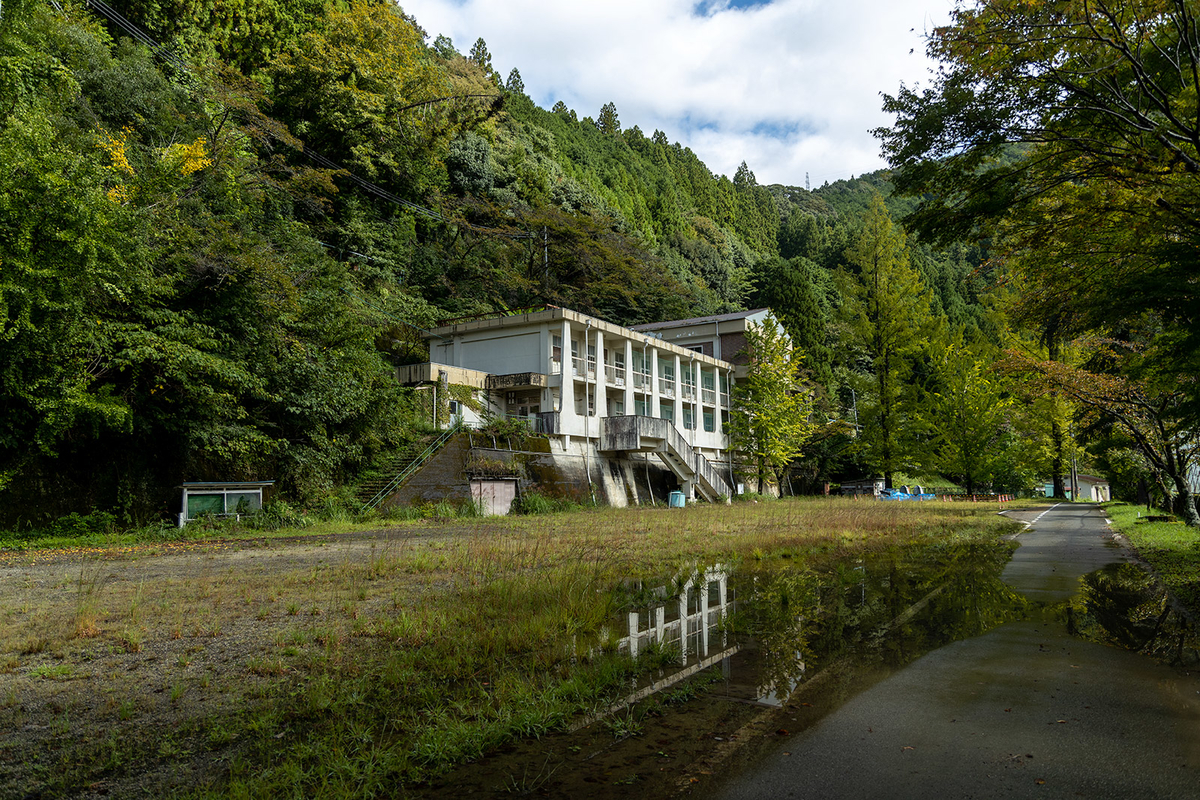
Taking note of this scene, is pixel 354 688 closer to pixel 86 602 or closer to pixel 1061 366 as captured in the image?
pixel 86 602

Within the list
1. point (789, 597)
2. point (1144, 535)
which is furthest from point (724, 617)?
point (1144, 535)

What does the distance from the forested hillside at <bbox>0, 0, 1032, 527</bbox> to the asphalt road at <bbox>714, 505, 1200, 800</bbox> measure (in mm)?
8770

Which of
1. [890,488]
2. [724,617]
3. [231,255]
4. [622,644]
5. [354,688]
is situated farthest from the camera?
[890,488]

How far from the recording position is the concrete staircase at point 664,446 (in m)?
32.9

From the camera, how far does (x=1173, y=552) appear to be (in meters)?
13.0

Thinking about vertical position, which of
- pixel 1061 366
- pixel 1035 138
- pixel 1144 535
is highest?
pixel 1035 138

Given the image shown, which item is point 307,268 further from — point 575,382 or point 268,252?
point 575,382

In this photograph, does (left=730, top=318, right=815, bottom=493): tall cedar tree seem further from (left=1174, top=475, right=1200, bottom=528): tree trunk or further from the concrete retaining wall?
(left=1174, top=475, right=1200, bottom=528): tree trunk

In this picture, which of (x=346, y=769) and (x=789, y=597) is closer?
(x=346, y=769)

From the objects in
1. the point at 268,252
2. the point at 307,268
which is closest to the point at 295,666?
the point at 268,252

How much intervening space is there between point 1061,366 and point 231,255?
24.8 meters

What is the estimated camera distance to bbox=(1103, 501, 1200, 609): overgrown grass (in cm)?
899

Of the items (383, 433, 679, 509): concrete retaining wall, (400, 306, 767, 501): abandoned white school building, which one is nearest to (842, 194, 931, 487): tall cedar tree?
(400, 306, 767, 501): abandoned white school building

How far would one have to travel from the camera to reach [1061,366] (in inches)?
816
